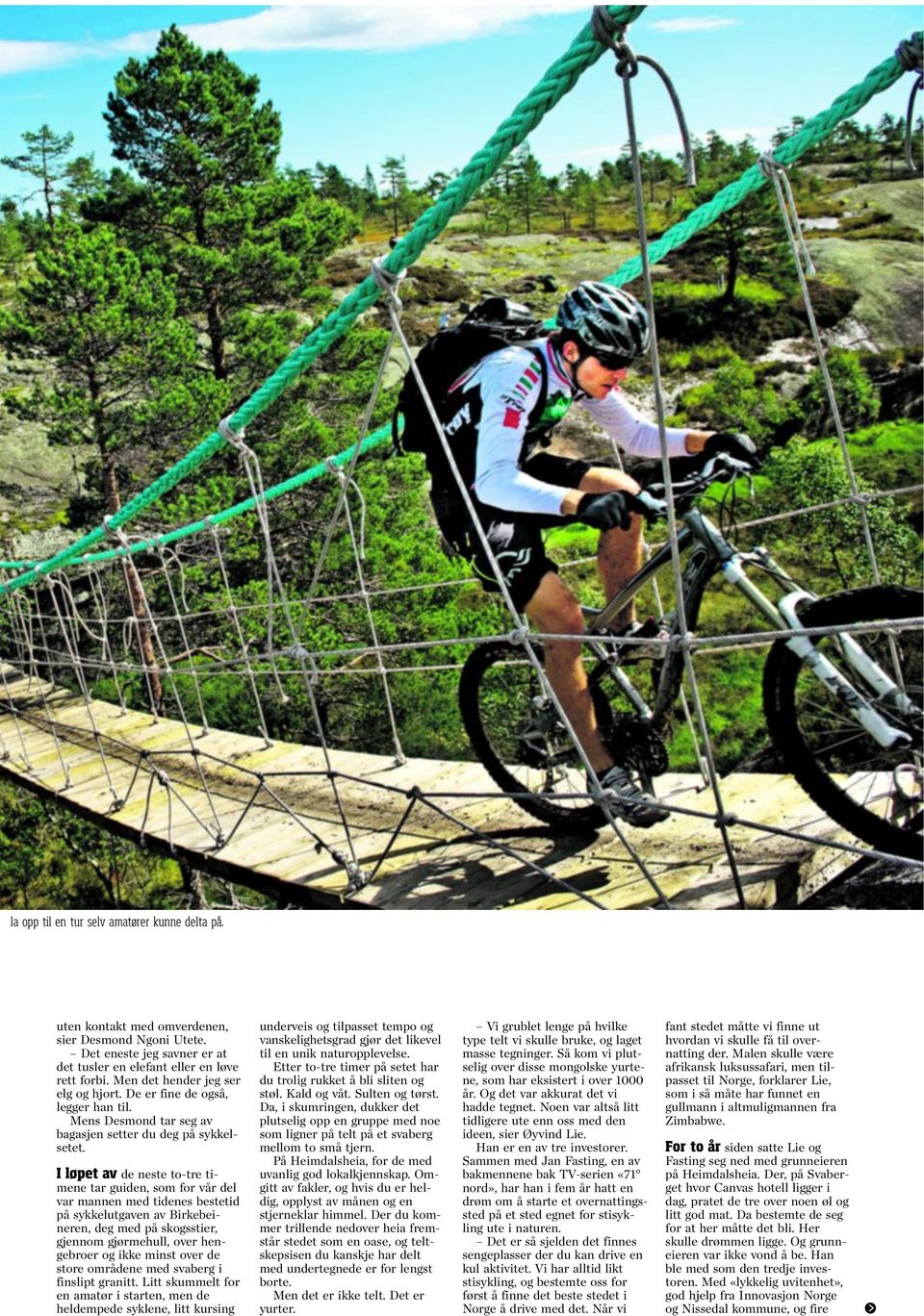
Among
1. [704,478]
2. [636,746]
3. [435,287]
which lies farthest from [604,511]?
[435,287]

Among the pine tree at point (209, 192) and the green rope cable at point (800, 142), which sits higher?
the pine tree at point (209, 192)

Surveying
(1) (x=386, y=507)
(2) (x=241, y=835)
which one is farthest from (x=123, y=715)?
(1) (x=386, y=507)

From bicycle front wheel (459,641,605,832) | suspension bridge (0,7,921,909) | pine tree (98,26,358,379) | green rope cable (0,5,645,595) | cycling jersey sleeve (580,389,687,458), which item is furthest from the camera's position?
pine tree (98,26,358,379)

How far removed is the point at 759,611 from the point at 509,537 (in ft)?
1.84

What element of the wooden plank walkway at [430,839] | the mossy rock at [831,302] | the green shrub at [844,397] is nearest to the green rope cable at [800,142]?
the wooden plank walkway at [430,839]

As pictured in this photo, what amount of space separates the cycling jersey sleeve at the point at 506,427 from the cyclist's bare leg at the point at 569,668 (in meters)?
0.24

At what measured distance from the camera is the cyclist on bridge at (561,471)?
2.62m

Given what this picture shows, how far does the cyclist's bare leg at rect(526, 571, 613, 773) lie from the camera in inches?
109

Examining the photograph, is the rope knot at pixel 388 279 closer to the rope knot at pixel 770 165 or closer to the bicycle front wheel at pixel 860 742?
the rope knot at pixel 770 165

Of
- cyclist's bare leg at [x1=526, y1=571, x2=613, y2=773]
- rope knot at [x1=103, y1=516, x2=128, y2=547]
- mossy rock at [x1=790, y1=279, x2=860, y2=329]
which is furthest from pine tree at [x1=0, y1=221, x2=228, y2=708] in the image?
mossy rock at [x1=790, y1=279, x2=860, y2=329]

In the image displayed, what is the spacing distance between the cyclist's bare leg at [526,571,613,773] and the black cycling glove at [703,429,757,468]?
0.43m

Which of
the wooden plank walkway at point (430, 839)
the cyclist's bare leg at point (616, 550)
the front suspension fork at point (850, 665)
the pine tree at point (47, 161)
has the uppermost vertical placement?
the pine tree at point (47, 161)

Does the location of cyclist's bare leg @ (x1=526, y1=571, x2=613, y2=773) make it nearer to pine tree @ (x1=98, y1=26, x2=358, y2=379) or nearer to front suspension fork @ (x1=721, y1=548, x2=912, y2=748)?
front suspension fork @ (x1=721, y1=548, x2=912, y2=748)
